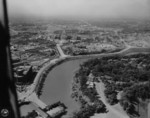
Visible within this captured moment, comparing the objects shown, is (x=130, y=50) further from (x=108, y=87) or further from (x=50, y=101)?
(x=50, y=101)

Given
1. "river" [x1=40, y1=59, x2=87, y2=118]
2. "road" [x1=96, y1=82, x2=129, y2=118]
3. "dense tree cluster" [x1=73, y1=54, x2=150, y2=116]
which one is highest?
"dense tree cluster" [x1=73, y1=54, x2=150, y2=116]

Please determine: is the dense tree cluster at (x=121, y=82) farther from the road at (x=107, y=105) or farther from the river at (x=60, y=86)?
the river at (x=60, y=86)

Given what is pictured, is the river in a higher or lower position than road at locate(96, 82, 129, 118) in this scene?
lower

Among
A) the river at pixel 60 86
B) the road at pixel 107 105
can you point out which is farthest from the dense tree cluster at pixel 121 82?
the river at pixel 60 86

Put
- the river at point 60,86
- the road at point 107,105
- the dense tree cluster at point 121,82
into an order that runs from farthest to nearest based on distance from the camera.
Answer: the river at point 60,86 < the dense tree cluster at point 121,82 < the road at point 107,105

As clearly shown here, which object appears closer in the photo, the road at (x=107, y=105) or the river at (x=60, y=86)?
the road at (x=107, y=105)

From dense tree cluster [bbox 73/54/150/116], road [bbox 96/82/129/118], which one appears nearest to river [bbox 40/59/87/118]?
dense tree cluster [bbox 73/54/150/116]

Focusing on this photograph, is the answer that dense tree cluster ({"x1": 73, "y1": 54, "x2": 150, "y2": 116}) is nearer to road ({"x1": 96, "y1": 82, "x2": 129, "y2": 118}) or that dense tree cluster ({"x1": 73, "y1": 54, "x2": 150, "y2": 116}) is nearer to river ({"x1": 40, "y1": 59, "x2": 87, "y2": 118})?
road ({"x1": 96, "y1": 82, "x2": 129, "y2": 118})

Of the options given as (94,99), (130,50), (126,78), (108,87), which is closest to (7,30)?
(94,99)
